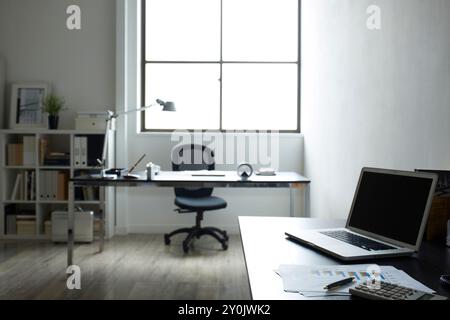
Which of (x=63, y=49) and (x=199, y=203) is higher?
(x=63, y=49)

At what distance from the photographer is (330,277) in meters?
1.12

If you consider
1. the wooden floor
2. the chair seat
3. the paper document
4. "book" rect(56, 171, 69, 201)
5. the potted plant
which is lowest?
the wooden floor

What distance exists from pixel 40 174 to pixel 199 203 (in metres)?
1.79

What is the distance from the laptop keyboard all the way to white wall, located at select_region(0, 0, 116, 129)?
377 cm

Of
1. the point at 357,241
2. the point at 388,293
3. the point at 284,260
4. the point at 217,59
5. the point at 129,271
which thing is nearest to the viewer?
the point at 388,293

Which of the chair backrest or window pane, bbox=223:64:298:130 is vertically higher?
window pane, bbox=223:64:298:130

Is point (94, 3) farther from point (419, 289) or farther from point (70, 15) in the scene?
point (419, 289)

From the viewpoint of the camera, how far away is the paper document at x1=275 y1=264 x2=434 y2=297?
3.37ft

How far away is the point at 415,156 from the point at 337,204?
1.38m

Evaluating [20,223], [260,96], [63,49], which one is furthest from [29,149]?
[260,96]

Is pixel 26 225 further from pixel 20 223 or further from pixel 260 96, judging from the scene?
pixel 260 96

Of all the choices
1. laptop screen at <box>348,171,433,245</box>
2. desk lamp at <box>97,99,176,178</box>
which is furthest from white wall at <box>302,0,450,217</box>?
desk lamp at <box>97,99,176,178</box>

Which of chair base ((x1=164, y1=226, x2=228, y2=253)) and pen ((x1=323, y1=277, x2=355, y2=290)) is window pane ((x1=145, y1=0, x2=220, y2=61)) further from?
pen ((x1=323, y1=277, x2=355, y2=290))

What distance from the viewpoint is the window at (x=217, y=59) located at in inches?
195
